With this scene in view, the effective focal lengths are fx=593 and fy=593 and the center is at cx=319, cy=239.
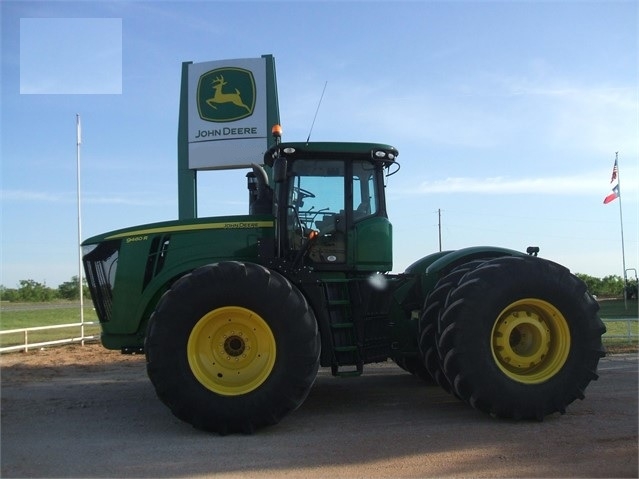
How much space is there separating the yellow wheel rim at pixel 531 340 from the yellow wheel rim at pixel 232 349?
95.2 inches

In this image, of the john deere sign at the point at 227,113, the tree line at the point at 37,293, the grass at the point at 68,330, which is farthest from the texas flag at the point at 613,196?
the tree line at the point at 37,293

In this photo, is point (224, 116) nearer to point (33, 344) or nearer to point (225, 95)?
point (225, 95)

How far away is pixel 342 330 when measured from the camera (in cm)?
654

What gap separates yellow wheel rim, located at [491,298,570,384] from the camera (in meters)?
6.30

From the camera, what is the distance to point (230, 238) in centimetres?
686

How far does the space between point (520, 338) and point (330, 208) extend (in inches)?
101

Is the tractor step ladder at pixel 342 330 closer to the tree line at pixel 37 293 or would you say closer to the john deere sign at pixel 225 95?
the john deere sign at pixel 225 95

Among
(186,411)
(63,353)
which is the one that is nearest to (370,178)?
(186,411)

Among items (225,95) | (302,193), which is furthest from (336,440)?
(225,95)

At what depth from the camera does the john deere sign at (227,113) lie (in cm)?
1514

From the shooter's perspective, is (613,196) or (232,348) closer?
(232,348)

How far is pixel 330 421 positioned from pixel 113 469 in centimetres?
232

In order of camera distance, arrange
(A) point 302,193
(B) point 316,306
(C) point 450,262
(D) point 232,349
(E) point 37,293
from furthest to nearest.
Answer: (E) point 37,293 < (C) point 450,262 < (A) point 302,193 < (B) point 316,306 < (D) point 232,349

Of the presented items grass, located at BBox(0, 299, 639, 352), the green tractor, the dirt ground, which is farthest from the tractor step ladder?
grass, located at BBox(0, 299, 639, 352)
